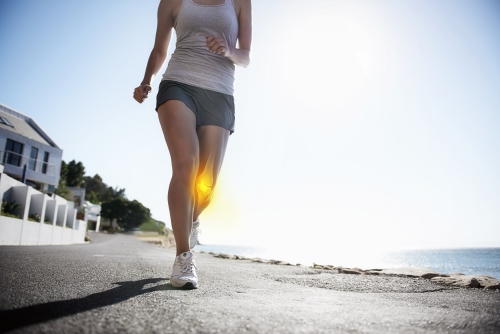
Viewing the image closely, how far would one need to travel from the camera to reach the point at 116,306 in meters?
1.31

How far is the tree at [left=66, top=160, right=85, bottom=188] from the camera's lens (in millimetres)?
78938

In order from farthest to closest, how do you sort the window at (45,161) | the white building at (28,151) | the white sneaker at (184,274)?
the window at (45,161) → the white building at (28,151) → the white sneaker at (184,274)

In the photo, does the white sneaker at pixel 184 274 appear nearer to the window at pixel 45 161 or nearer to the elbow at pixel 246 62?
the elbow at pixel 246 62

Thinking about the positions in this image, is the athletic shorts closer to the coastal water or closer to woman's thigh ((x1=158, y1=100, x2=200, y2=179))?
woman's thigh ((x1=158, y1=100, x2=200, y2=179))

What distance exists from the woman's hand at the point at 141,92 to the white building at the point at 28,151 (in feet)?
85.0

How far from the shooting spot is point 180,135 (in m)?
2.35

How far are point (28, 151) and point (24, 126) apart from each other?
256cm

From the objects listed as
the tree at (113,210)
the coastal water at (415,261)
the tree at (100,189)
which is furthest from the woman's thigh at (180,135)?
the tree at (100,189)

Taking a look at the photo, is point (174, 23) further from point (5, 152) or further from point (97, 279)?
point (5, 152)

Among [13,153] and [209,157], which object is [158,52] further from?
[13,153]

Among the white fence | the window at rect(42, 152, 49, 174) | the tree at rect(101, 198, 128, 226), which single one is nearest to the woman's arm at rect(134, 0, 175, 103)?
the white fence

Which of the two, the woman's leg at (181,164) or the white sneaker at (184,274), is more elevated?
the woman's leg at (181,164)

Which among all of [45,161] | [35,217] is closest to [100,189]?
[45,161]

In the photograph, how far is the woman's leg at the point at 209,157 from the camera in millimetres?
2693
